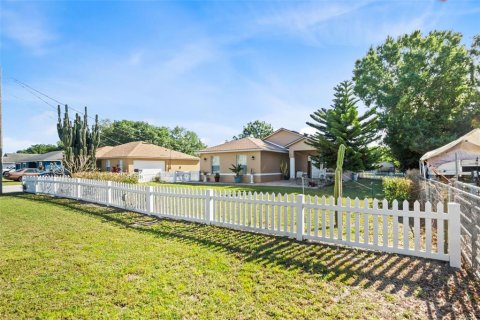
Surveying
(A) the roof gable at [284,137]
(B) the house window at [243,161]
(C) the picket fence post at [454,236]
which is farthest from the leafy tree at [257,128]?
(C) the picket fence post at [454,236]

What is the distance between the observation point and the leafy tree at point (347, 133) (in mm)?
16672

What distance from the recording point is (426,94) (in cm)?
2023

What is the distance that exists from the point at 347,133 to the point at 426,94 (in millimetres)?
8865

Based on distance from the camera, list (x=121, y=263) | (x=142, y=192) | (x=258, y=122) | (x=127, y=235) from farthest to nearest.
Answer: (x=258, y=122) < (x=142, y=192) < (x=127, y=235) < (x=121, y=263)

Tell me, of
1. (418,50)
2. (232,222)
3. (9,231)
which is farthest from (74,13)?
(418,50)

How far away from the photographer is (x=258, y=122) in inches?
2368

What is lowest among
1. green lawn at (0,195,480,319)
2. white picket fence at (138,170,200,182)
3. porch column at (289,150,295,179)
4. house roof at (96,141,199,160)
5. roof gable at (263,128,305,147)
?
green lawn at (0,195,480,319)

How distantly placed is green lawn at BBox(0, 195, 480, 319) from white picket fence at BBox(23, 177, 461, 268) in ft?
0.91

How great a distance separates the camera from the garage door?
27359 mm

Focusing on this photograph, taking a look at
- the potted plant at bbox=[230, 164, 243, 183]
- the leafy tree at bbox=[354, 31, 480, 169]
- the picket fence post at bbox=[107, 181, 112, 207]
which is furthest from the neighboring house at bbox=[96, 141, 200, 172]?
the leafy tree at bbox=[354, 31, 480, 169]

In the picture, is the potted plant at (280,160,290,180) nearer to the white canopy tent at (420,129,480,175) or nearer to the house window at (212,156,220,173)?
the house window at (212,156,220,173)

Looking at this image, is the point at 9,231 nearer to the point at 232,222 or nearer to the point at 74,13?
the point at 232,222

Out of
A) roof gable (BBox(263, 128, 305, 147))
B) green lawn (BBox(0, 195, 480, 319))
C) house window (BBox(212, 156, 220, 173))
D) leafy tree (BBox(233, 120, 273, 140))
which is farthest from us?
leafy tree (BBox(233, 120, 273, 140))

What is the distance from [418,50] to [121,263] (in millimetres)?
25537
